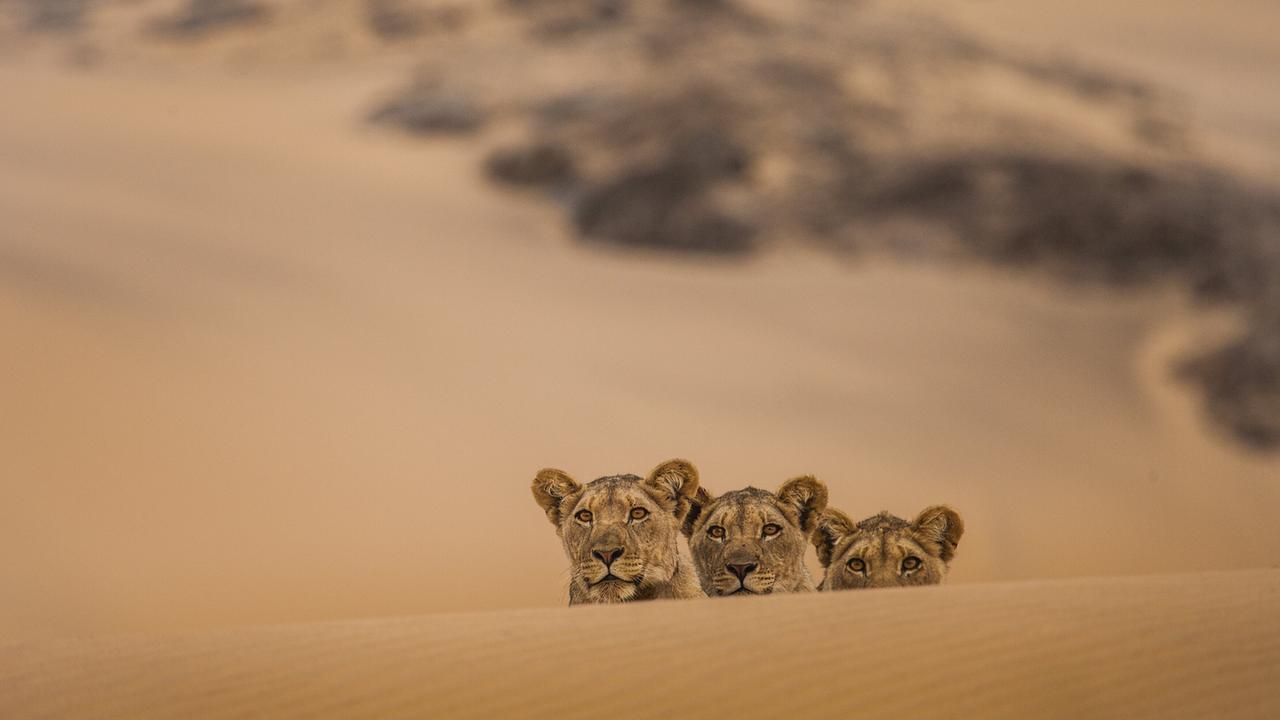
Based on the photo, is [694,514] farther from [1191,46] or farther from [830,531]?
[1191,46]

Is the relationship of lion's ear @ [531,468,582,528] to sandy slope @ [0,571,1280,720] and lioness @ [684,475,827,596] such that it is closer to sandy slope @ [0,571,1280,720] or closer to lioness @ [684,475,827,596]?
sandy slope @ [0,571,1280,720]

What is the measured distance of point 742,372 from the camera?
1966cm

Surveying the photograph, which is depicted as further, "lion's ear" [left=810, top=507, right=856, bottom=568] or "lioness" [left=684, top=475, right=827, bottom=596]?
"lion's ear" [left=810, top=507, right=856, bottom=568]

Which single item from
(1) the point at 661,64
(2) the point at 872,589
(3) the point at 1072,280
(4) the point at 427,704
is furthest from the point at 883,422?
(4) the point at 427,704

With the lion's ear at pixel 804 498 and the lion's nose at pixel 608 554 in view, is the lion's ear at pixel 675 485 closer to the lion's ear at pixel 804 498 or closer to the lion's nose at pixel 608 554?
the lion's nose at pixel 608 554

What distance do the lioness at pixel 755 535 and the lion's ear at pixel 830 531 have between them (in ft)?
0.25

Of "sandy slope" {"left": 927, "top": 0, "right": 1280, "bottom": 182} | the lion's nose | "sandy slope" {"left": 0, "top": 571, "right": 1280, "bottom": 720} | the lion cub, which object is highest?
"sandy slope" {"left": 927, "top": 0, "right": 1280, "bottom": 182}

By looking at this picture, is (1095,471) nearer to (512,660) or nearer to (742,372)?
(742,372)

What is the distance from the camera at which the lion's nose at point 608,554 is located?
654 centimetres

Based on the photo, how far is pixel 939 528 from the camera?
6.93m

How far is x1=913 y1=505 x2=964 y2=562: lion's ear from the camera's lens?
6.84 metres

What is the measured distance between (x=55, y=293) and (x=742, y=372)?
8.24 meters

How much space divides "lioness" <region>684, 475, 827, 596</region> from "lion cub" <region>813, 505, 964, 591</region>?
0.15 meters

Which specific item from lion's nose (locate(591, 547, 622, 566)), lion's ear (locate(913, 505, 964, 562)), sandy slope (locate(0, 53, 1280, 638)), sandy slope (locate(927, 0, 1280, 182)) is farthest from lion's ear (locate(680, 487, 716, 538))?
sandy slope (locate(927, 0, 1280, 182))
